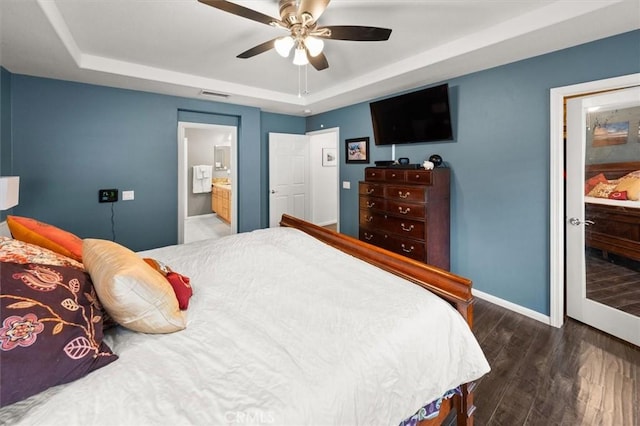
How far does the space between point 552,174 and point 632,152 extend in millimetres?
507

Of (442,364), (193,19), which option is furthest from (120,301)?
(193,19)

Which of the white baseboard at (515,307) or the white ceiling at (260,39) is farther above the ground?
the white ceiling at (260,39)

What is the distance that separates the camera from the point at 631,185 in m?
2.28

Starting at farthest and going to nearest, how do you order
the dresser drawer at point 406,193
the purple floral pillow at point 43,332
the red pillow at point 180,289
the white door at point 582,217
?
the dresser drawer at point 406,193 → the white door at point 582,217 → the red pillow at point 180,289 → the purple floral pillow at point 43,332

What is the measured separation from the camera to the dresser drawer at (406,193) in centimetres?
309

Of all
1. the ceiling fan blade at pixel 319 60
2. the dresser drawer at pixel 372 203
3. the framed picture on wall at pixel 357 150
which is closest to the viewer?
the ceiling fan blade at pixel 319 60

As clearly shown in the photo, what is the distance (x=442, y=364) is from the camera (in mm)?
1246

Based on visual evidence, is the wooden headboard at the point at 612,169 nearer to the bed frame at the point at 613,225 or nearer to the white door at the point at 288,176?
the bed frame at the point at 613,225

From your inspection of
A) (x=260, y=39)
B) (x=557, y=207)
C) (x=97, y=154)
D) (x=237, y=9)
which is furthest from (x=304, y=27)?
(x=97, y=154)

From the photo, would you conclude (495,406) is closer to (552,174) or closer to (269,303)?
(269,303)

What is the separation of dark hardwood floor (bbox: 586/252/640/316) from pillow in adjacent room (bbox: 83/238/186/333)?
326 centimetres

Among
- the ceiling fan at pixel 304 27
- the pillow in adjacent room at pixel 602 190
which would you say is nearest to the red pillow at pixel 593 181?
the pillow in adjacent room at pixel 602 190

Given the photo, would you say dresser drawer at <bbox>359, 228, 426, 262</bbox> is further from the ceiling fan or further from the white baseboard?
the ceiling fan

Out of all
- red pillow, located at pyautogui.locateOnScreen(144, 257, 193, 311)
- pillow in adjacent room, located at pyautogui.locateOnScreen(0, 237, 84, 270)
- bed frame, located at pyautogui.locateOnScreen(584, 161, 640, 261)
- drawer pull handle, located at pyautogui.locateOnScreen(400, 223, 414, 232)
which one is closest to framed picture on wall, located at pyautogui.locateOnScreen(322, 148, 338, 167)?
drawer pull handle, located at pyautogui.locateOnScreen(400, 223, 414, 232)
